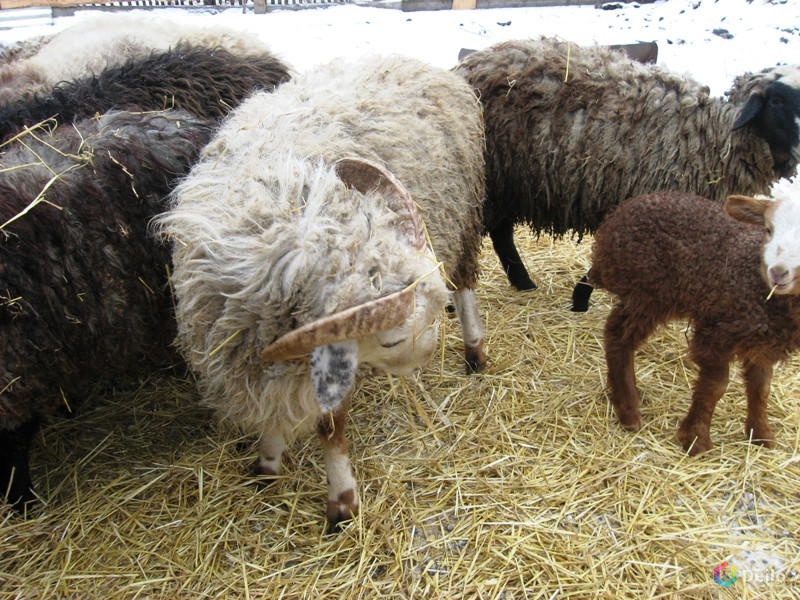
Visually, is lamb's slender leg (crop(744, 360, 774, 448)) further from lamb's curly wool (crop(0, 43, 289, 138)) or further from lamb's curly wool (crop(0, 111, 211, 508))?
lamb's curly wool (crop(0, 43, 289, 138))

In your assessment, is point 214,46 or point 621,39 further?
point 621,39

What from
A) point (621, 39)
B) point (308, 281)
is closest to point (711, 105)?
point (308, 281)

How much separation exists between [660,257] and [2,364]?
2808mm

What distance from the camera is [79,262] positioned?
8.02 feet

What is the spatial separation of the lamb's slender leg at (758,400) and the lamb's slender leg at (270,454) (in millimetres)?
2220

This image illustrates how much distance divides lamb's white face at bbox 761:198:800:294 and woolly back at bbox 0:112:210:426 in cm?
253

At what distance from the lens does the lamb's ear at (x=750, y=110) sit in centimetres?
336

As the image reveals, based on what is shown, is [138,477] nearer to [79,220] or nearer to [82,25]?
[79,220]

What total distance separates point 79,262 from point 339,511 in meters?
1.51

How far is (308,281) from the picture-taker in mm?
1959

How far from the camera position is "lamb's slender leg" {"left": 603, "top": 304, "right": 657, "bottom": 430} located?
309 centimetres

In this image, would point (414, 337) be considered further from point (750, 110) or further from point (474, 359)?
point (750, 110)

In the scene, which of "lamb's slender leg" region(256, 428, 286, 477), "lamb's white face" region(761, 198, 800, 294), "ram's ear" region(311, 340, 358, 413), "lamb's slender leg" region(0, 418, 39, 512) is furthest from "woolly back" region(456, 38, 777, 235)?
"lamb's slender leg" region(0, 418, 39, 512)
